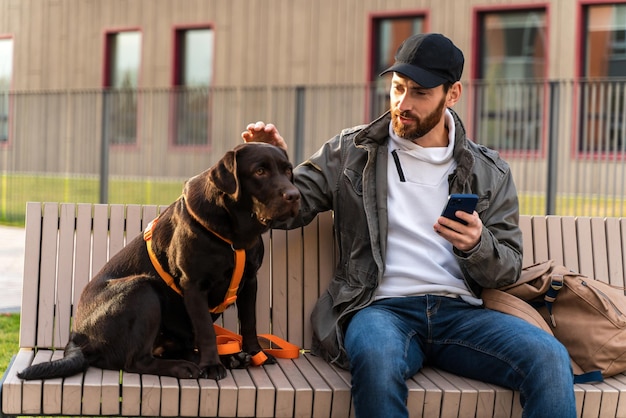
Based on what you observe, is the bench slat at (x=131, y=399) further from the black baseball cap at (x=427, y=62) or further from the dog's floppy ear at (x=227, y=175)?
the black baseball cap at (x=427, y=62)

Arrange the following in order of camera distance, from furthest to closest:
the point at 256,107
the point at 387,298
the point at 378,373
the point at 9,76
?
the point at 9,76, the point at 256,107, the point at 387,298, the point at 378,373

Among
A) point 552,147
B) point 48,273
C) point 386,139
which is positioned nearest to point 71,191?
point 552,147

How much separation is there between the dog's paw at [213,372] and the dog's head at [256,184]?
1.82 feet

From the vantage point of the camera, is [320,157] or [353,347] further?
[320,157]

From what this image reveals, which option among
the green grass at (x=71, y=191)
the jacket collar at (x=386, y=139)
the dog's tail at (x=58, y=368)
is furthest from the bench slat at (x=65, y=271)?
the green grass at (x=71, y=191)

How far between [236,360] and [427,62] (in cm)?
140

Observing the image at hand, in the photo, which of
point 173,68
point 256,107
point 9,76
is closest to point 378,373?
point 256,107

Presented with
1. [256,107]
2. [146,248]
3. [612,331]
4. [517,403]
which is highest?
[256,107]

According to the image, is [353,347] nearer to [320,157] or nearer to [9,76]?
[320,157]

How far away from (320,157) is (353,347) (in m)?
0.92

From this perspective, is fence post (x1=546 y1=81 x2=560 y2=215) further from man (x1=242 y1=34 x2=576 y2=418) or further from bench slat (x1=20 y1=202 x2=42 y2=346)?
bench slat (x1=20 y1=202 x2=42 y2=346)

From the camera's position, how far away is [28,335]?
4.02 meters

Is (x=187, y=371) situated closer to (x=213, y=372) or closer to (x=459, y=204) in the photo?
(x=213, y=372)

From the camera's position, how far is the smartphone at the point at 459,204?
3469 millimetres
